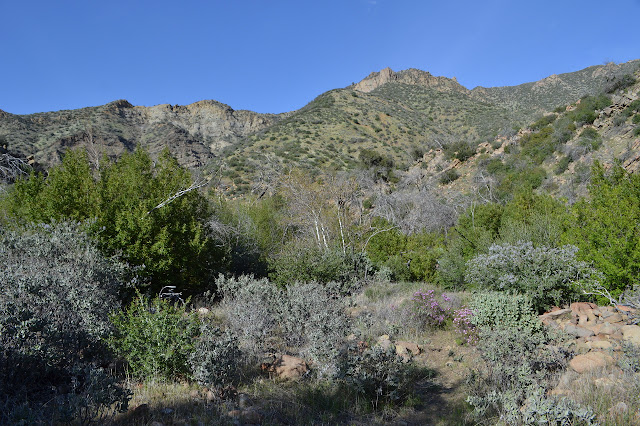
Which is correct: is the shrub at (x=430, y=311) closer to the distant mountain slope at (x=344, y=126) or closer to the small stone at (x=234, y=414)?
the small stone at (x=234, y=414)

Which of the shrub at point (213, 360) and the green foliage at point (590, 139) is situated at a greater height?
the green foliage at point (590, 139)

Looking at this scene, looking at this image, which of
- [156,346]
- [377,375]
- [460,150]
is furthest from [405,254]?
[460,150]

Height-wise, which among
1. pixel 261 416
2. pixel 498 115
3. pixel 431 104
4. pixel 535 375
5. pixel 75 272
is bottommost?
pixel 535 375

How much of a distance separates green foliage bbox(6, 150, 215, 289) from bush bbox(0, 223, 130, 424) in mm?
1460

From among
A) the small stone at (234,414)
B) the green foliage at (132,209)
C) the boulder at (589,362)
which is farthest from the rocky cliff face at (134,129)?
the boulder at (589,362)

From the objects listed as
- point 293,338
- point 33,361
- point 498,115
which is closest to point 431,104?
point 498,115

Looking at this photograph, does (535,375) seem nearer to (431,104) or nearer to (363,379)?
(363,379)

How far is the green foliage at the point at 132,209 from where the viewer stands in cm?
973

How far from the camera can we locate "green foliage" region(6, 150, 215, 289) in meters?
9.73

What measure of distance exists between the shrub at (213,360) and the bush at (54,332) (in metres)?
0.91

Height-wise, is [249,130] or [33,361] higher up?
[249,130]

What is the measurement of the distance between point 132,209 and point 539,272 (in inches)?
400

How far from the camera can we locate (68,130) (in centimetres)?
4456

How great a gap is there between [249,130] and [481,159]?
49.1m
